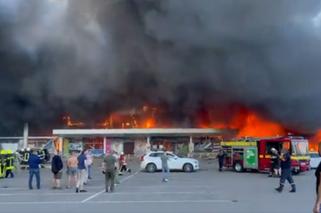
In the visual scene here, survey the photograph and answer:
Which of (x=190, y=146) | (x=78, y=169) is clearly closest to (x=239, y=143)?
(x=78, y=169)

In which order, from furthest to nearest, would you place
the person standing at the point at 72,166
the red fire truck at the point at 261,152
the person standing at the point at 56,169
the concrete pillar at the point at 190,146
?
the concrete pillar at the point at 190,146 → the red fire truck at the point at 261,152 → the person standing at the point at 56,169 → the person standing at the point at 72,166

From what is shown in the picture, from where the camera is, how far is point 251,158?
95.2ft

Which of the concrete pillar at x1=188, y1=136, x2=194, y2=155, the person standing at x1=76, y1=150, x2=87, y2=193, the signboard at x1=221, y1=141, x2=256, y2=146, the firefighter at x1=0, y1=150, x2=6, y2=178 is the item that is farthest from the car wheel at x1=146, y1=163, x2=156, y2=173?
the concrete pillar at x1=188, y1=136, x2=194, y2=155

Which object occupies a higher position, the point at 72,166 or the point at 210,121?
the point at 210,121

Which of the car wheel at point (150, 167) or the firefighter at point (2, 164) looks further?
the car wheel at point (150, 167)

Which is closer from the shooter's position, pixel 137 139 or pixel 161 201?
pixel 161 201

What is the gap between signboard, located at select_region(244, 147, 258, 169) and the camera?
2877 cm

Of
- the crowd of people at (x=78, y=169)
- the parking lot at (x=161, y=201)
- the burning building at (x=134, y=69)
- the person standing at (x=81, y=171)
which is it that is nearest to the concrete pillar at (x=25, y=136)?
the burning building at (x=134, y=69)

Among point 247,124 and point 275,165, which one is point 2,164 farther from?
point 247,124

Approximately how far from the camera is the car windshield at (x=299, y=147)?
88.4 feet

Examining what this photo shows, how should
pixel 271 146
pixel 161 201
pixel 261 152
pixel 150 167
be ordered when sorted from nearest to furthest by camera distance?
pixel 161 201 → pixel 271 146 → pixel 261 152 → pixel 150 167

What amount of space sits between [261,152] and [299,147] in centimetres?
208

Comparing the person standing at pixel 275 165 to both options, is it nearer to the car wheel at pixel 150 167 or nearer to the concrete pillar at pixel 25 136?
the car wheel at pixel 150 167

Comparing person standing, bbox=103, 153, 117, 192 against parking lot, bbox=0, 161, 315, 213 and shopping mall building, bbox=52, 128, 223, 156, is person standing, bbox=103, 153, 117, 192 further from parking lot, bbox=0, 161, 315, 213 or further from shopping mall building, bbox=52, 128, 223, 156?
shopping mall building, bbox=52, 128, 223, 156
